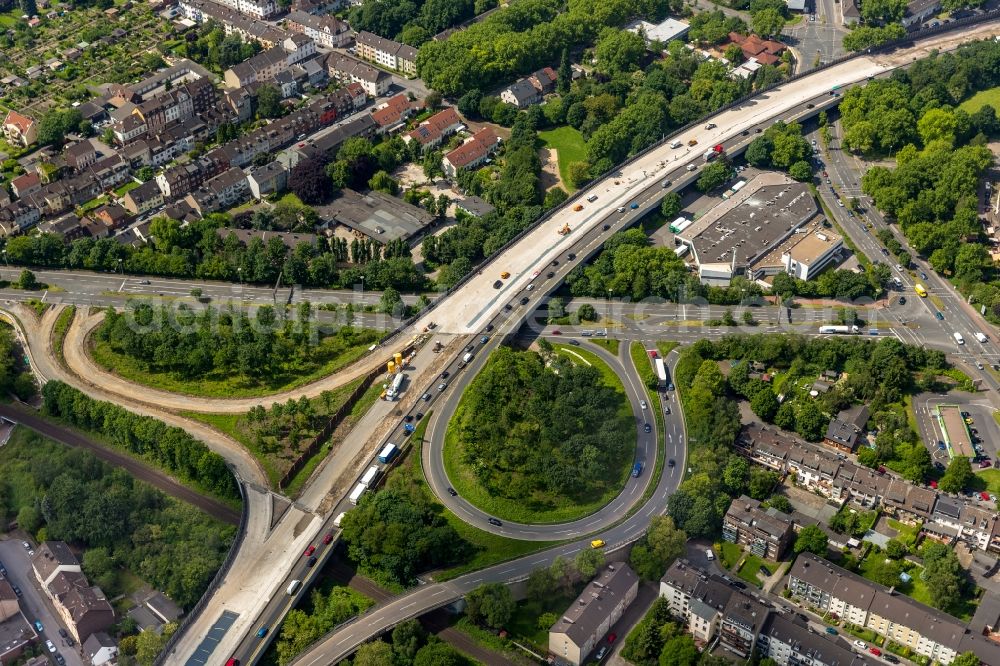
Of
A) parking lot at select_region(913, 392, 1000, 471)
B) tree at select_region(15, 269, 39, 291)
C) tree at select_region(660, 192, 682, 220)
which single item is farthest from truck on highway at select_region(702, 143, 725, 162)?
tree at select_region(15, 269, 39, 291)

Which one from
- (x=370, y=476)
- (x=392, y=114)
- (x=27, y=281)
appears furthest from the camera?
(x=392, y=114)

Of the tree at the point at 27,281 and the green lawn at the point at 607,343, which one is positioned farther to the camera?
the tree at the point at 27,281

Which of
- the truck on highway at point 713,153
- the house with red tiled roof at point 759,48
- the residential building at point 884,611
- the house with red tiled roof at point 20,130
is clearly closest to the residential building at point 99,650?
the residential building at point 884,611

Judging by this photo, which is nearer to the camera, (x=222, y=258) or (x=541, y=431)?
(x=541, y=431)

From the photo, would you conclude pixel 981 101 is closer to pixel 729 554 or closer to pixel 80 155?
pixel 729 554

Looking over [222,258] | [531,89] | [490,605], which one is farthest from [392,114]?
[490,605]

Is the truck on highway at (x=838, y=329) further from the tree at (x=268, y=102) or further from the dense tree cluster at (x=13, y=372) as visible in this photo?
the dense tree cluster at (x=13, y=372)

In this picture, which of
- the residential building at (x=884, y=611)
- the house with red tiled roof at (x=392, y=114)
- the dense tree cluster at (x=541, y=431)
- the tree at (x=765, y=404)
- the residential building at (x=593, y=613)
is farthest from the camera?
the house with red tiled roof at (x=392, y=114)

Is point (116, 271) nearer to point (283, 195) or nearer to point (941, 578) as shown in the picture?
point (283, 195)
